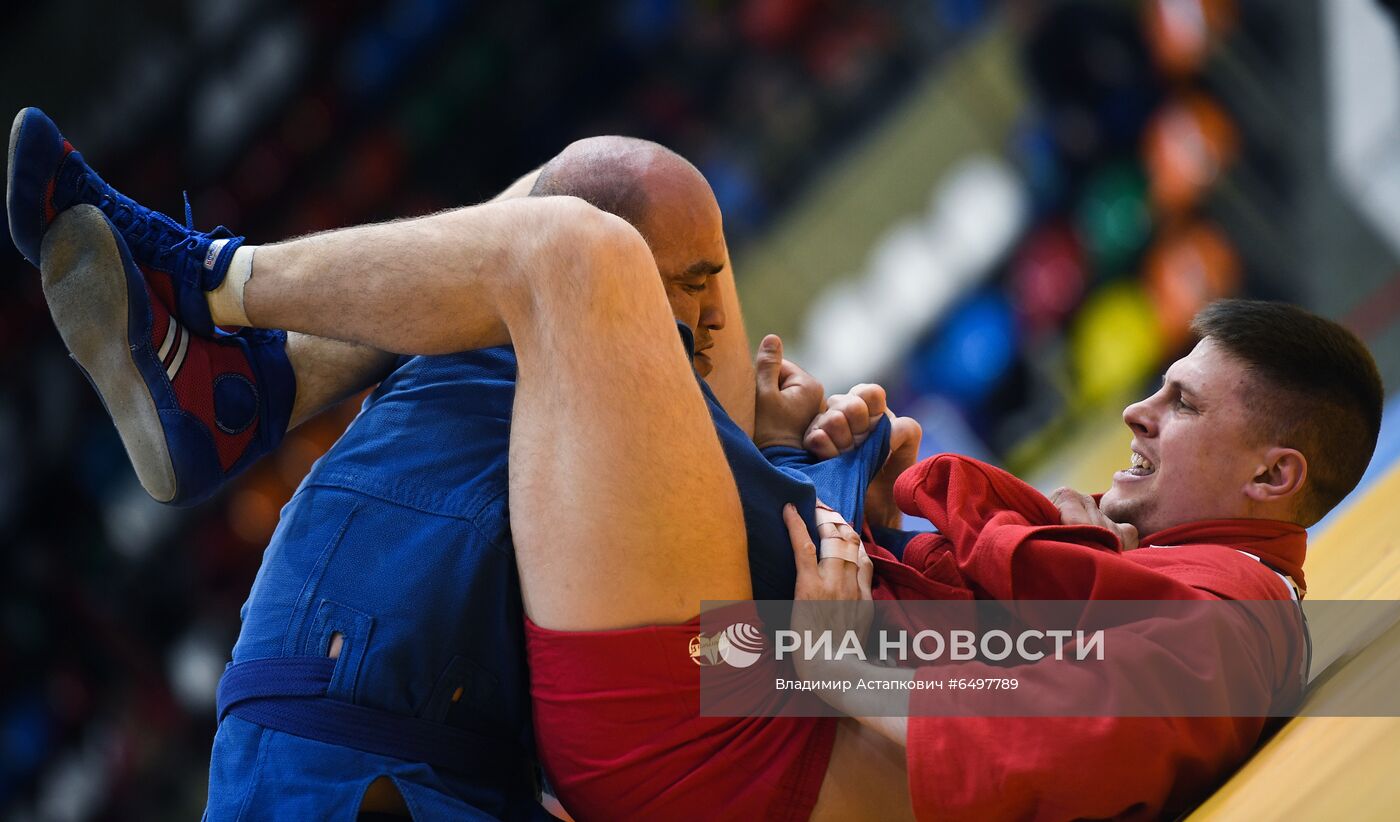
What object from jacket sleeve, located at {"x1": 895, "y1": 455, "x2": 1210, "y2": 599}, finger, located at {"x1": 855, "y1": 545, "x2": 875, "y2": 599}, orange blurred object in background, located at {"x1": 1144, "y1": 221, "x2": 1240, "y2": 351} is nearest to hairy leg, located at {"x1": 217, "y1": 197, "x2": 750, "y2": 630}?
finger, located at {"x1": 855, "y1": 545, "x2": 875, "y2": 599}

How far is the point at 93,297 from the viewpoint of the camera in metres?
1.47

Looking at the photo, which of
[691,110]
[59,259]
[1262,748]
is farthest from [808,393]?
[691,110]

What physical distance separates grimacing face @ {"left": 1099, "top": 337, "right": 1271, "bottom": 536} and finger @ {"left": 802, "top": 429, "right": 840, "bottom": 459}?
34cm

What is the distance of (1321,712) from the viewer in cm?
130

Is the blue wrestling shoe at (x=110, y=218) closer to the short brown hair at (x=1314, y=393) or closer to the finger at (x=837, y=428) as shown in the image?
the finger at (x=837, y=428)

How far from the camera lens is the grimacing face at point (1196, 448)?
1.51 metres

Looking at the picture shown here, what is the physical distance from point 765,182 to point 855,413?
4.03 m

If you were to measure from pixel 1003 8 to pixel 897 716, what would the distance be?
4.54 meters

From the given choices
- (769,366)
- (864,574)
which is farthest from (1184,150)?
(864,574)

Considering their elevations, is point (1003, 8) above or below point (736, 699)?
above

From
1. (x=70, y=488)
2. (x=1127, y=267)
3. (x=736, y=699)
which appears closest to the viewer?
(x=736, y=699)

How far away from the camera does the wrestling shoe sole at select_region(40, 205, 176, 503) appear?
4.83 feet

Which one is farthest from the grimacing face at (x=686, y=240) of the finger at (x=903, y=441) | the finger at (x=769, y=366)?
the finger at (x=903, y=441)

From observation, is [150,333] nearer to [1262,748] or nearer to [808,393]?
[808,393]
